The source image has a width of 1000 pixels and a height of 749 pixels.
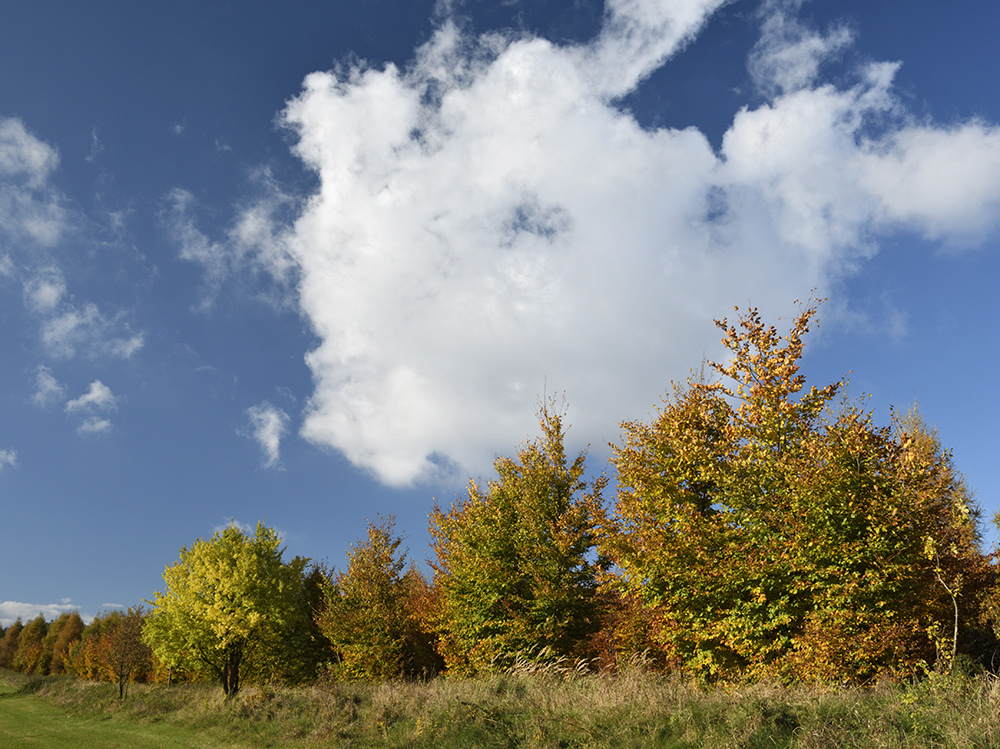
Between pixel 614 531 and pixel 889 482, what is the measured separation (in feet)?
30.9

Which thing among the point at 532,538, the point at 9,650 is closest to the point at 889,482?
the point at 532,538

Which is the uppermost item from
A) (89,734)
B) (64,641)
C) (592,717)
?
(592,717)

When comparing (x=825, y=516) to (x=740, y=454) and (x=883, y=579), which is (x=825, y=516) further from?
(x=740, y=454)

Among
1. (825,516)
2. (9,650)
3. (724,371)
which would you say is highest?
(724,371)

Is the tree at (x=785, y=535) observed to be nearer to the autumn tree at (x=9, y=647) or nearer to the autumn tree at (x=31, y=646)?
the autumn tree at (x=31, y=646)

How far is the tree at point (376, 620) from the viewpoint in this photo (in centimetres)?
2898

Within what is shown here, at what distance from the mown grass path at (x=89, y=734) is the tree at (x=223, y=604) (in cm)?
400

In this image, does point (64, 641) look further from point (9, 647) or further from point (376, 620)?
point (376, 620)

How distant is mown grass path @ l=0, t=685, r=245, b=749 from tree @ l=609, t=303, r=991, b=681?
14.2 meters

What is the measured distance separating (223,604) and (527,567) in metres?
16.5

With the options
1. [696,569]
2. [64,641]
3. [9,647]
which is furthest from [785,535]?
[9,647]

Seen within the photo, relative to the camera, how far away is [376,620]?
29.4 m

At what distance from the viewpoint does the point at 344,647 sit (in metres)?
29.9

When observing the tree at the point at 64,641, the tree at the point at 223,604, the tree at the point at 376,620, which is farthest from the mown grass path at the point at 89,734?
the tree at the point at 64,641
